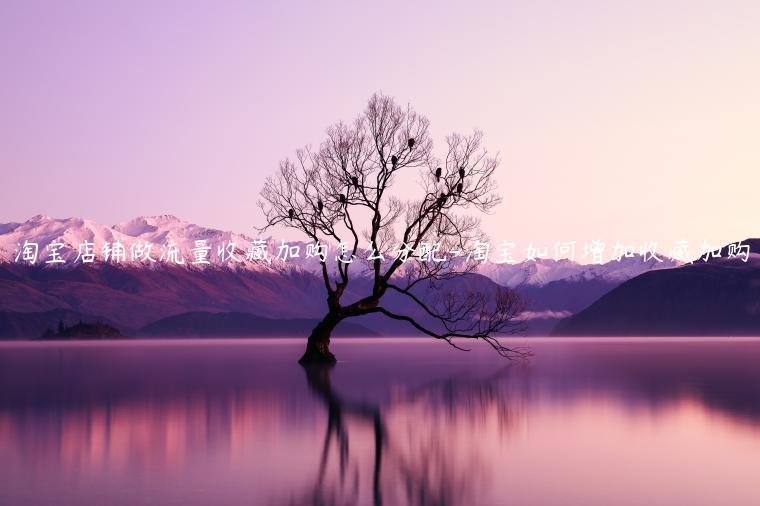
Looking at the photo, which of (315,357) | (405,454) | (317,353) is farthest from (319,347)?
(405,454)

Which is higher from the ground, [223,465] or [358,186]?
[358,186]

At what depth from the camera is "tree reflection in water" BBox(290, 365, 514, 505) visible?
13695 millimetres

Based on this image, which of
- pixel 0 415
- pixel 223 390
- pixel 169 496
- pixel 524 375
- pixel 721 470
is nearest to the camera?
pixel 169 496

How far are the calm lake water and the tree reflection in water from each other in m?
0.04

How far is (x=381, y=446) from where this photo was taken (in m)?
18.8

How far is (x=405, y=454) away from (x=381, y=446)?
1.36 metres

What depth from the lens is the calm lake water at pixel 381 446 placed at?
13.9 meters

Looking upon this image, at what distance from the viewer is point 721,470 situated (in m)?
16.1

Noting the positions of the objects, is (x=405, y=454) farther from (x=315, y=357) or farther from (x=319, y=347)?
(x=315, y=357)

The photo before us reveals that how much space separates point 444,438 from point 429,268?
102ft

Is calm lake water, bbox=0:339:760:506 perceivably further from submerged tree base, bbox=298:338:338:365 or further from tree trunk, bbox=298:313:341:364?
submerged tree base, bbox=298:338:338:365

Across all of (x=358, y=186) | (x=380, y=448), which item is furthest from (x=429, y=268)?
(x=380, y=448)

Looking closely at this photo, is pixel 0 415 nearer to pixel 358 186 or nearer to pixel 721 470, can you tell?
pixel 721 470

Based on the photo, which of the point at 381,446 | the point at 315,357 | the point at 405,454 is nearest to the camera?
the point at 405,454
